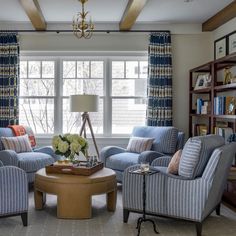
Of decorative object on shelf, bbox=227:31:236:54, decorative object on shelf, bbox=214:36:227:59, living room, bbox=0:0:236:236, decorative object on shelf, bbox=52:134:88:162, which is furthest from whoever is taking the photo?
Answer: decorative object on shelf, bbox=214:36:227:59

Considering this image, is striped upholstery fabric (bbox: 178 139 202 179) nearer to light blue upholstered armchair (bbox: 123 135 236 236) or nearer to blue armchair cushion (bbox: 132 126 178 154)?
light blue upholstered armchair (bbox: 123 135 236 236)

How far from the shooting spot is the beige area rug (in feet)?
11.0

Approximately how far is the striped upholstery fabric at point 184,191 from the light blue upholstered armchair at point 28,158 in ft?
5.76

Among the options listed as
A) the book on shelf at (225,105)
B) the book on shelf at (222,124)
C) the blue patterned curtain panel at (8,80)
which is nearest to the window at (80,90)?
the blue patterned curtain panel at (8,80)

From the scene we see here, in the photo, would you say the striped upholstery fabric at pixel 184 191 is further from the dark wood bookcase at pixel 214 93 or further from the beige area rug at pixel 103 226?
the dark wood bookcase at pixel 214 93

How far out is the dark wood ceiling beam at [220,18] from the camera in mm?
4928

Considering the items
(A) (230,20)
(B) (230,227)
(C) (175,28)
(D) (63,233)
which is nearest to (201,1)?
(A) (230,20)

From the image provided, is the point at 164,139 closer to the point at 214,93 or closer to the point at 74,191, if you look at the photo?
the point at 214,93

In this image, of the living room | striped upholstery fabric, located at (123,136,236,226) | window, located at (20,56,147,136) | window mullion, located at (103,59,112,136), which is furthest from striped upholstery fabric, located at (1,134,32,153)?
striped upholstery fabric, located at (123,136,236,226)

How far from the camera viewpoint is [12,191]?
3.41 metres

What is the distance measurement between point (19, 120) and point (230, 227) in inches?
163

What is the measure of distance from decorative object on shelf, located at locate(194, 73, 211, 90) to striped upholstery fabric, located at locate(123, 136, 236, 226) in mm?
2073

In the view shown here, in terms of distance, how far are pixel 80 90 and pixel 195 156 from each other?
350 centimetres

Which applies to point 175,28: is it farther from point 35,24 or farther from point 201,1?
point 35,24
